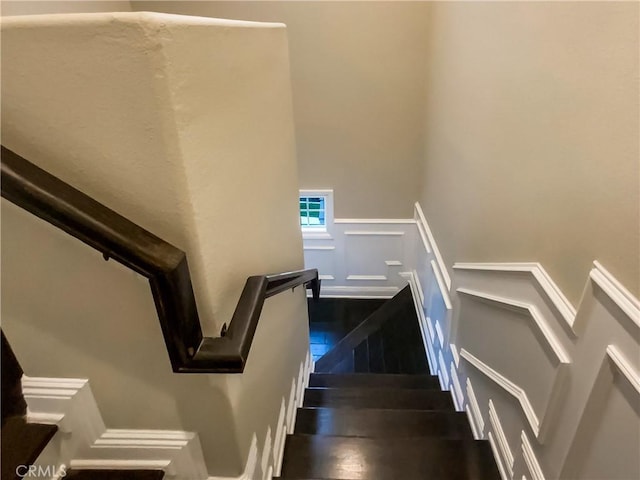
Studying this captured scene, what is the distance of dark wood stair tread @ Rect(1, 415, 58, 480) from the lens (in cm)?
92

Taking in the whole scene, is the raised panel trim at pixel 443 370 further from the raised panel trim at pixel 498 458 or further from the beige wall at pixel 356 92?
the beige wall at pixel 356 92

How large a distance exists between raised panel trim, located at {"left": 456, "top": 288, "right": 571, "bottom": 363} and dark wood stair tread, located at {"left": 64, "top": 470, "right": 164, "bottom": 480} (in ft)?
3.92

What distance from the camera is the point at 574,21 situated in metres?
1.23

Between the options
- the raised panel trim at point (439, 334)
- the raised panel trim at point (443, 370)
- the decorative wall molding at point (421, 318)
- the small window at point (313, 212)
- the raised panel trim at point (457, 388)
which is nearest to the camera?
the raised panel trim at point (457, 388)

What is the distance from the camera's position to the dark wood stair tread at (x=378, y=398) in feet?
8.76

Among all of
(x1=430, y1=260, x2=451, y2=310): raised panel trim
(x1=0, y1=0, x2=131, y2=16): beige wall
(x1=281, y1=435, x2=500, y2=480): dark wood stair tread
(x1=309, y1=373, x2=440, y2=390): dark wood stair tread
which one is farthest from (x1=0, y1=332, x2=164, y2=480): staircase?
(x1=430, y1=260, x2=451, y2=310): raised panel trim

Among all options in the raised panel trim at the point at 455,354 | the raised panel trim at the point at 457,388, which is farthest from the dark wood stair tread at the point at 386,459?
the raised panel trim at the point at 455,354

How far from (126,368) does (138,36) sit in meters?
0.72

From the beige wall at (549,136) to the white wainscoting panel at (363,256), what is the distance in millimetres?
1700

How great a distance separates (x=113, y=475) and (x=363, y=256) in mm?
3554

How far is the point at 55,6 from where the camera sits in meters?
2.32

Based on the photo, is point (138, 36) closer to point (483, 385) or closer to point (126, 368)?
point (126, 368)

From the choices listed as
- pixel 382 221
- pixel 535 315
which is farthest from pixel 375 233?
Answer: pixel 535 315

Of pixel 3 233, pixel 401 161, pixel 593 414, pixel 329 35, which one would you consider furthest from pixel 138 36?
pixel 401 161
